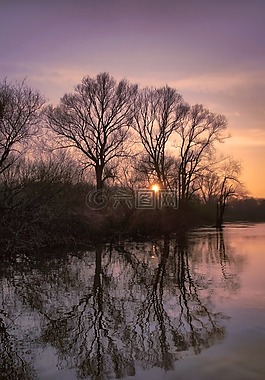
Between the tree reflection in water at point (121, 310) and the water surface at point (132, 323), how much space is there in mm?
18

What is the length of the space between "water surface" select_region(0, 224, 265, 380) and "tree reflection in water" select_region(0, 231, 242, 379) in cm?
2

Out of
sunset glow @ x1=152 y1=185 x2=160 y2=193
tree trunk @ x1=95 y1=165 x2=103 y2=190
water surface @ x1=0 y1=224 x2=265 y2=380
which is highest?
tree trunk @ x1=95 y1=165 x2=103 y2=190

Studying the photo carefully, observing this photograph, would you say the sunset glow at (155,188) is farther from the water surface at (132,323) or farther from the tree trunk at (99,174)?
the water surface at (132,323)

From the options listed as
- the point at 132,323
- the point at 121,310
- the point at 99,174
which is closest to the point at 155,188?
the point at 99,174

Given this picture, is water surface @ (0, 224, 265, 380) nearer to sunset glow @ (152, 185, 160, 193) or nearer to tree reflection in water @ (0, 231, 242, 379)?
tree reflection in water @ (0, 231, 242, 379)

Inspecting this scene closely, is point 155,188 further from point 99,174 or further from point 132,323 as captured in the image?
point 132,323

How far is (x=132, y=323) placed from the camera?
8125 millimetres

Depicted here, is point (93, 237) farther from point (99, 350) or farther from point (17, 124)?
point (99, 350)

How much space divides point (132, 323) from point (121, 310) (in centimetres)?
99

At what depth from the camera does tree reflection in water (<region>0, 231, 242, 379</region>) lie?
6.34 meters

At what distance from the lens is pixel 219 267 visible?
614 inches

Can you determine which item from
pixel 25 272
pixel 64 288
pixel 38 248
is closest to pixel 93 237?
pixel 38 248

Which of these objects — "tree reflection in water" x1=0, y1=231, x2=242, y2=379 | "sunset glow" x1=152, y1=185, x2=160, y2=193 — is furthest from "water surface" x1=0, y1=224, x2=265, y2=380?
"sunset glow" x1=152, y1=185, x2=160, y2=193

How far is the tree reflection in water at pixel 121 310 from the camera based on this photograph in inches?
250
